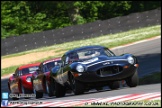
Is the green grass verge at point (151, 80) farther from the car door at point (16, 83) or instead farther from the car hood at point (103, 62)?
the car door at point (16, 83)

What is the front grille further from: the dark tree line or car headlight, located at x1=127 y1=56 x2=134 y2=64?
the dark tree line

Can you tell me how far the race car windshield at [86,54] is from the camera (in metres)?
13.3

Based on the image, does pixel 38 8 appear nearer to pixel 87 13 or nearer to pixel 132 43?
pixel 87 13

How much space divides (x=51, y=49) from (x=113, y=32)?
6.03m

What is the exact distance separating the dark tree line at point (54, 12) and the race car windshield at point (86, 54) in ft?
134

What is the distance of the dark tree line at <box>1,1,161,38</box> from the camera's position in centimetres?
5591

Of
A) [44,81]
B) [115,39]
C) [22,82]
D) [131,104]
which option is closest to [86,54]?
[44,81]

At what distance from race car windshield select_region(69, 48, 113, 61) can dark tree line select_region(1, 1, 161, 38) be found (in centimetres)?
4097

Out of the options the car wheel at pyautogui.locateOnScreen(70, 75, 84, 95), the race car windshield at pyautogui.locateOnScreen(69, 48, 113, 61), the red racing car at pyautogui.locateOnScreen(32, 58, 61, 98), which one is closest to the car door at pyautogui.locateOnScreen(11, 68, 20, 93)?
the red racing car at pyautogui.locateOnScreen(32, 58, 61, 98)

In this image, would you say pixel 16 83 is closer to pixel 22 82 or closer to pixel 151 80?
pixel 22 82

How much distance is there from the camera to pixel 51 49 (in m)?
36.2

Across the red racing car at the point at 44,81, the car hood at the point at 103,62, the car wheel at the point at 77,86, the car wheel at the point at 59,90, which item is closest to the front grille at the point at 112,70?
the car hood at the point at 103,62

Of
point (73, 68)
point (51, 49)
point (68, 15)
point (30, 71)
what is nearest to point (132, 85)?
point (73, 68)

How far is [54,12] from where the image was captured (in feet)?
197
